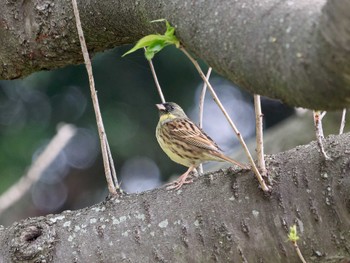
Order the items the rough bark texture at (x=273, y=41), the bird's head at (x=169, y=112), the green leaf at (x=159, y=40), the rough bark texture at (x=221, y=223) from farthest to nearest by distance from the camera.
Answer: the bird's head at (x=169, y=112) < the rough bark texture at (x=221, y=223) < the green leaf at (x=159, y=40) < the rough bark texture at (x=273, y=41)

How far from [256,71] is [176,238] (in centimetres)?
70

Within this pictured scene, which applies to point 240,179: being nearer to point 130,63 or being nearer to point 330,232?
point 330,232

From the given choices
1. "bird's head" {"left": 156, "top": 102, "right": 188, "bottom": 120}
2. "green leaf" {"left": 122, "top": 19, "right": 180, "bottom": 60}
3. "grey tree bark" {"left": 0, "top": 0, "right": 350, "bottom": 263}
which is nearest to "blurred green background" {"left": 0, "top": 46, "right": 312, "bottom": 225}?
"bird's head" {"left": 156, "top": 102, "right": 188, "bottom": 120}

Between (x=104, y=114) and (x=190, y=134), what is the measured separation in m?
3.34

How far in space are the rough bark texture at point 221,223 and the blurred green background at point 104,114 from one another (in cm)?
404

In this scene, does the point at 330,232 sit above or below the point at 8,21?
below

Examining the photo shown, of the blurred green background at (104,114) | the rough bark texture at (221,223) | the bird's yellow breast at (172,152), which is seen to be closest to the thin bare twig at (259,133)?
the rough bark texture at (221,223)

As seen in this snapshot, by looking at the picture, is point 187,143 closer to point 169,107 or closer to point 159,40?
point 169,107

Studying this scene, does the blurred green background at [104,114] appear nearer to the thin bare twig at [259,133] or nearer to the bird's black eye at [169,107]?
the bird's black eye at [169,107]

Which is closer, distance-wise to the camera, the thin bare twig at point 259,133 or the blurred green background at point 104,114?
the thin bare twig at point 259,133

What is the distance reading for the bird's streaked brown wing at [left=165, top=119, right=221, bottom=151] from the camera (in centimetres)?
275

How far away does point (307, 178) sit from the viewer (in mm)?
1756

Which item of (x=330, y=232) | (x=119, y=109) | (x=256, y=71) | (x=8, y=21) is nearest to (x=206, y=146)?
(x=8, y=21)

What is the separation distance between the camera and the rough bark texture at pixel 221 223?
173 centimetres
